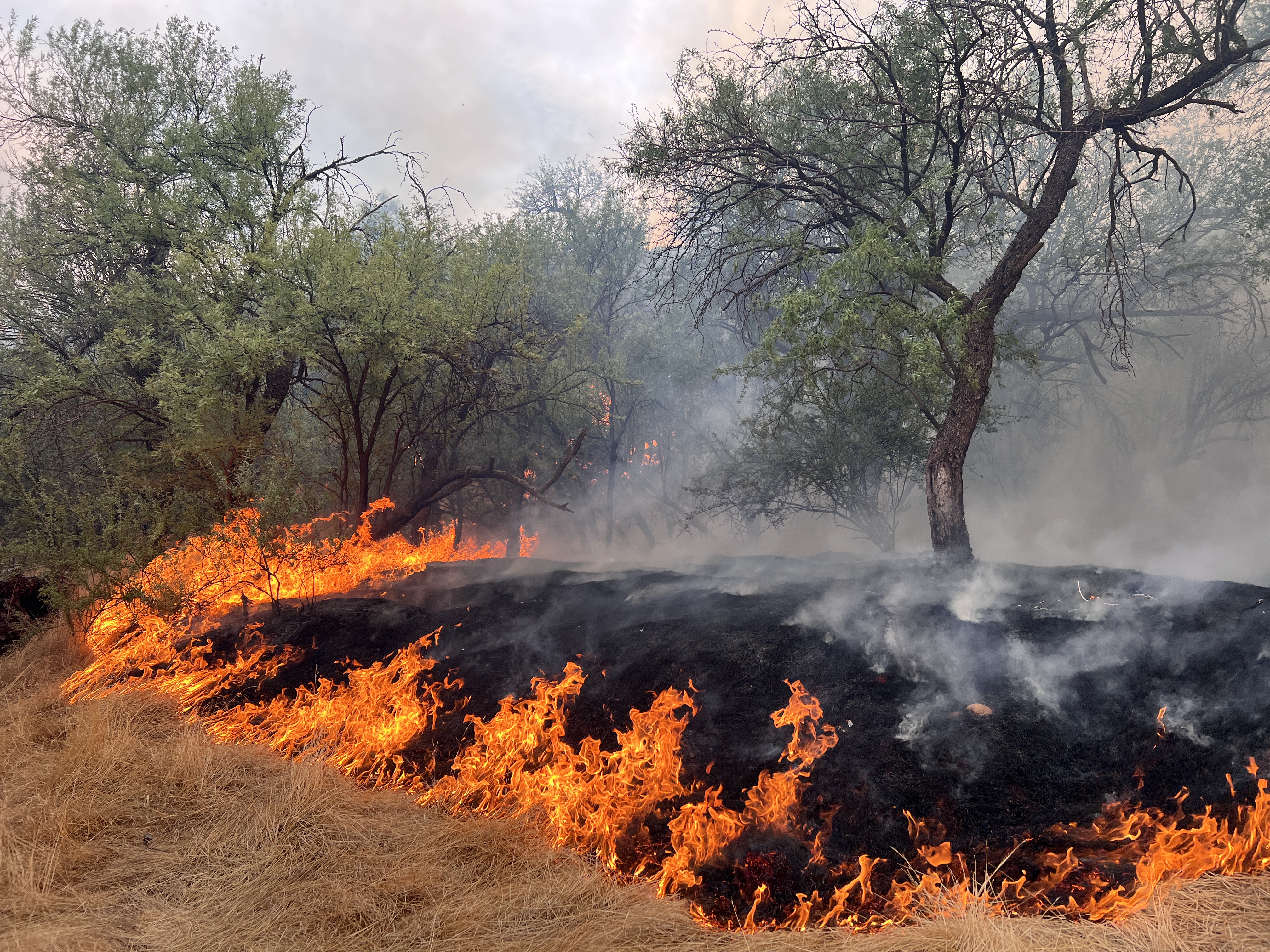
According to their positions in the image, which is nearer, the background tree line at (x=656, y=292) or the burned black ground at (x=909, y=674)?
the burned black ground at (x=909, y=674)

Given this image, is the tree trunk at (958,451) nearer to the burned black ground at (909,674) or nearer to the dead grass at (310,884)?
the burned black ground at (909,674)

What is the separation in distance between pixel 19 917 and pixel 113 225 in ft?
38.3

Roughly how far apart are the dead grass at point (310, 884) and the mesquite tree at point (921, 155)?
491 centimetres

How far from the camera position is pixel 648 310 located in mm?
24516

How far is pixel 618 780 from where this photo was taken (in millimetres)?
4668

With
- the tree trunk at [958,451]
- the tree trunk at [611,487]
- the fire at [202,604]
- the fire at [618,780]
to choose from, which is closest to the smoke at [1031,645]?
the fire at [618,780]

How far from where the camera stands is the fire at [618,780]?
3467 mm

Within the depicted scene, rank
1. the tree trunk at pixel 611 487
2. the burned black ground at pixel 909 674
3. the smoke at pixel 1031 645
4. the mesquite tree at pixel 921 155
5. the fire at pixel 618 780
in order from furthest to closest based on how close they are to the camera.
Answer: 1. the tree trunk at pixel 611 487
2. the mesquite tree at pixel 921 155
3. the smoke at pixel 1031 645
4. the burned black ground at pixel 909 674
5. the fire at pixel 618 780

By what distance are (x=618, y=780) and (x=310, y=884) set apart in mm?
1980

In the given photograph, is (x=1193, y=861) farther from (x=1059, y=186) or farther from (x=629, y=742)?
(x=1059, y=186)

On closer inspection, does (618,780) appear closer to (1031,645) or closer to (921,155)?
(1031,645)

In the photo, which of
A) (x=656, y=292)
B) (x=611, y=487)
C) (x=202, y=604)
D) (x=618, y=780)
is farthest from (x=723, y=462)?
(x=618, y=780)

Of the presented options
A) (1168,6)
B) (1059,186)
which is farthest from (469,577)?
(1168,6)

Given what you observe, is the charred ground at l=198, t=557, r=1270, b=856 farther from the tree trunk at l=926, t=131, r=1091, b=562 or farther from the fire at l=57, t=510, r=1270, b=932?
the tree trunk at l=926, t=131, r=1091, b=562
